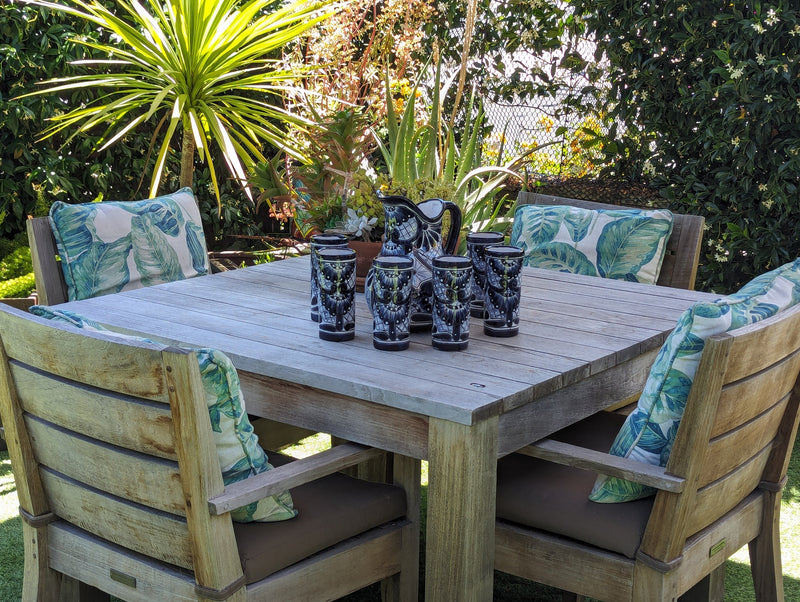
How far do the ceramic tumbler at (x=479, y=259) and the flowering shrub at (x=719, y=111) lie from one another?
188 cm

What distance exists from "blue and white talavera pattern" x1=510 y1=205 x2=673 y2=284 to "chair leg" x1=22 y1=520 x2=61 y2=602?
1902 mm

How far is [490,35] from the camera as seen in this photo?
5.23 m

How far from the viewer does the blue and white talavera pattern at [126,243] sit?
2.81 metres

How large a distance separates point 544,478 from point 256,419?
1097mm

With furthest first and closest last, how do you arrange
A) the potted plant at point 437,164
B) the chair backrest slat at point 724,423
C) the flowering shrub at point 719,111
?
the flowering shrub at point 719,111, the potted plant at point 437,164, the chair backrest slat at point 724,423

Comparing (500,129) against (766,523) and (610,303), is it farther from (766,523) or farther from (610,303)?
(766,523)

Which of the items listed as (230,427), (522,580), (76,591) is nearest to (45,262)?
(76,591)

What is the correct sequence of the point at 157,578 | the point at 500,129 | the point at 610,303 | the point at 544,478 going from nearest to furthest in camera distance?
the point at 157,578, the point at 544,478, the point at 610,303, the point at 500,129

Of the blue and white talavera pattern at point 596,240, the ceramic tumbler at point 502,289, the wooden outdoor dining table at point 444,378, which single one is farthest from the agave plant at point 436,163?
the ceramic tumbler at point 502,289

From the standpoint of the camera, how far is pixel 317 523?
1677 millimetres

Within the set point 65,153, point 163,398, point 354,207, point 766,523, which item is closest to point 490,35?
point 65,153

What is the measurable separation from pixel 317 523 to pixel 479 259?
0.78 metres

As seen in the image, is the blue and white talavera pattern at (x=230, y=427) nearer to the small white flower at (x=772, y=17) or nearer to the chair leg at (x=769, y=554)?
the chair leg at (x=769, y=554)

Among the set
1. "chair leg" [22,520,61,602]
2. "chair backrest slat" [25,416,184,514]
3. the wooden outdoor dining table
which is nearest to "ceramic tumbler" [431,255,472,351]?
the wooden outdoor dining table
